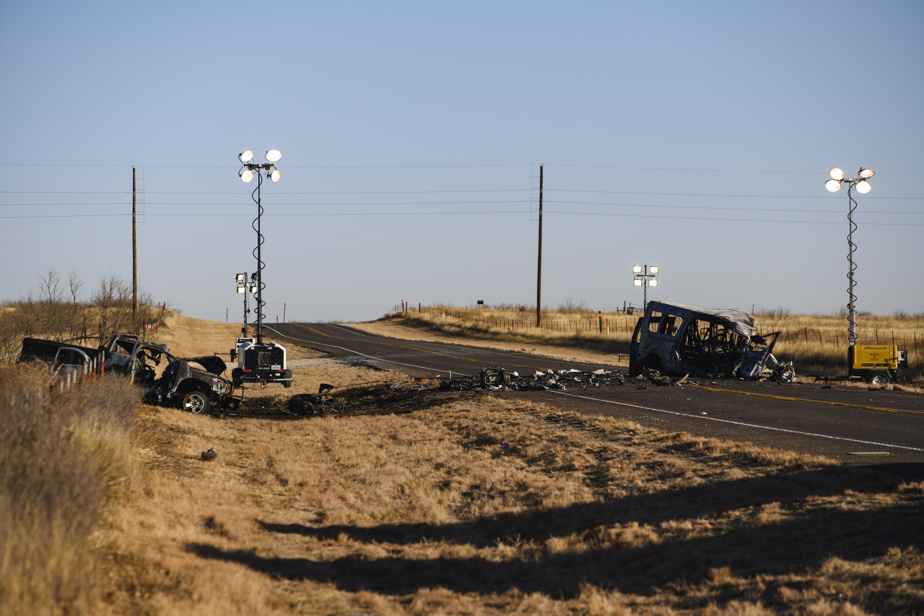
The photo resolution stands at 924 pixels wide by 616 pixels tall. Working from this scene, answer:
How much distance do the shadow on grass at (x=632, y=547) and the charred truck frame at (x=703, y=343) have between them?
1422 centimetres

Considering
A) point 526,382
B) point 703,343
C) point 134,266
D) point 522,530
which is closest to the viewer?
point 522,530

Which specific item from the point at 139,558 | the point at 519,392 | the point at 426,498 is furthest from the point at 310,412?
the point at 139,558

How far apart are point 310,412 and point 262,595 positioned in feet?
45.5

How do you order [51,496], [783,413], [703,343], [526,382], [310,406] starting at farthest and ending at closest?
1. [703,343]
2. [526,382]
3. [310,406]
4. [783,413]
5. [51,496]

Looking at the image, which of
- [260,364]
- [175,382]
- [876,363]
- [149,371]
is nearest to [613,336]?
[876,363]

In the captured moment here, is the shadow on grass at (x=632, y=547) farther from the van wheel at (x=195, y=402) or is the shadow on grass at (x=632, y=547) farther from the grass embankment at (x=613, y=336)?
the grass embankment at (x=613, y=336)

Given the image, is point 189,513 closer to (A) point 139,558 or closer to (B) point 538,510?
(A) point 139,558

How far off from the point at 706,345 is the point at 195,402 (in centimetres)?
1562

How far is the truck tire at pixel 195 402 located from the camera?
19094 millimetres

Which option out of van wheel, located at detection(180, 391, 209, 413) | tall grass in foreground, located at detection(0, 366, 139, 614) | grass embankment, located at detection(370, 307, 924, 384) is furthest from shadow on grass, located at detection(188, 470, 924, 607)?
grass embankment, located at detection(370, 307, 924, 384)

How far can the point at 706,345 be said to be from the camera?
81.7 feet

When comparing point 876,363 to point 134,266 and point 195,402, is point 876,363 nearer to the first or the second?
point 195,402

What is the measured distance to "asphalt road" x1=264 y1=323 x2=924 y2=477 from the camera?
12.5 meters

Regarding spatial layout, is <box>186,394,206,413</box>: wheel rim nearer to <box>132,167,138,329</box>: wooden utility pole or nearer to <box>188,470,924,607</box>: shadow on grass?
<box>188,470,924,607</box>: shadow on grass
